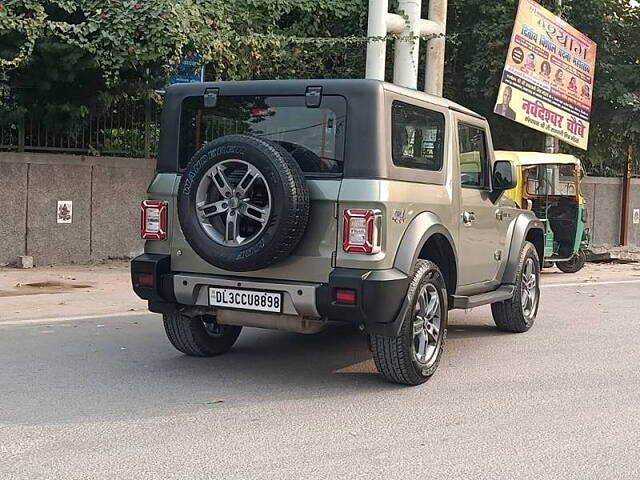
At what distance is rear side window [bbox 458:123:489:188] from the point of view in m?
6.97

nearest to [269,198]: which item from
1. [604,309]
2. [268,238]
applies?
[268,238]

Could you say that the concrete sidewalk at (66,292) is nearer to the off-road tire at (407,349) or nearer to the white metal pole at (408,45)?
the off-road tire at (407,349)

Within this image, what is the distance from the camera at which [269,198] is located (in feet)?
18.4

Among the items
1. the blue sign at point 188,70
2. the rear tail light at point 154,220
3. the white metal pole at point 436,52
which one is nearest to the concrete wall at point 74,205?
the blue sign at point 188,70

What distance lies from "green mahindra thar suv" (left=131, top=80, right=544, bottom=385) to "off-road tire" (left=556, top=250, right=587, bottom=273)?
7891mm

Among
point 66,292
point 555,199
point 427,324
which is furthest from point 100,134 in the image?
point 427,324

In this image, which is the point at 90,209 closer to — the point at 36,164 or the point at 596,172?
the point at 36,164

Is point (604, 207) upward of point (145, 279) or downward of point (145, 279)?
upward

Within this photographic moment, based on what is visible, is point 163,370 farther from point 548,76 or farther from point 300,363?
point 548,76

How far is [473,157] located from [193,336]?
109 inches

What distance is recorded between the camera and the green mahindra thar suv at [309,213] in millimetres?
5641

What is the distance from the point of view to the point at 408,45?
522 inches

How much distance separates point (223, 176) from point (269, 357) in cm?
190

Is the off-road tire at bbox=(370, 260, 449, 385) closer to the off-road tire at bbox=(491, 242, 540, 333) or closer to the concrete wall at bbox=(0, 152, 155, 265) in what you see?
the off-road tire at bbox=(491, 242, 540, 333)
